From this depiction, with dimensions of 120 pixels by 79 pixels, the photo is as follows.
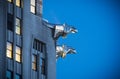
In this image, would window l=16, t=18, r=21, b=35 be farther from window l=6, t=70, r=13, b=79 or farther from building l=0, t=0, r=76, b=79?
window l=6, t=70, r=13, b=79

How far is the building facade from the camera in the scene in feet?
384

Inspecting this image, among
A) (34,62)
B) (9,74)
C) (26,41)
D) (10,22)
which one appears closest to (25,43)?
(26,41)

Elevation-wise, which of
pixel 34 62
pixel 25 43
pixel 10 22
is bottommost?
pixel 34 62

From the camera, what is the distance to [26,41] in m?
121

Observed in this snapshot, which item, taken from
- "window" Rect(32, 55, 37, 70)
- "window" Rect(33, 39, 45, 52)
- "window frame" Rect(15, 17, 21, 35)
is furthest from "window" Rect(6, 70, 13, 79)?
"window" Rect(33, 39, 45, 52)

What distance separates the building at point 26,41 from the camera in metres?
117

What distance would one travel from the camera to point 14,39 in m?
119

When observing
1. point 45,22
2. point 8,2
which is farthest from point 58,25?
point 8,2

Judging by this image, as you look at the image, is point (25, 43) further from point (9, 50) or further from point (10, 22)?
point (9, 50)

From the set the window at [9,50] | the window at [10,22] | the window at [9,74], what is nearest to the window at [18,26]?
the window at [10,22]

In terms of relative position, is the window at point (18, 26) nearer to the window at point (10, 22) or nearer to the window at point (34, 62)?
the window at point (10, 22)

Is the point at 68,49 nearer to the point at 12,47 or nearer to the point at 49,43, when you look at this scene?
the point at 49,43

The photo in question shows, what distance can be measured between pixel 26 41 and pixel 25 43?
39 cm

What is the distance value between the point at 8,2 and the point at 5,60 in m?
6.86
